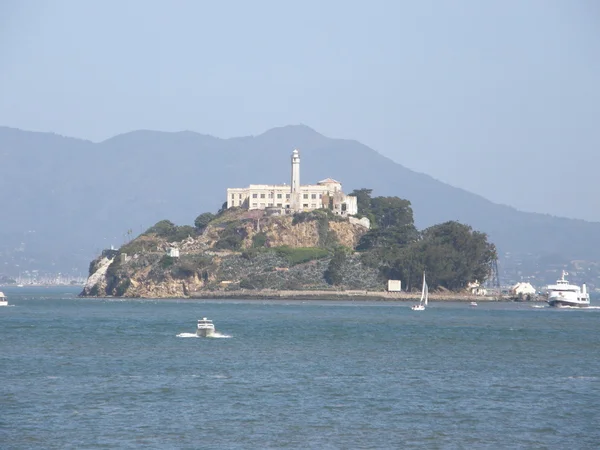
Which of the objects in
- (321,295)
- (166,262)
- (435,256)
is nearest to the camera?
(435,256)

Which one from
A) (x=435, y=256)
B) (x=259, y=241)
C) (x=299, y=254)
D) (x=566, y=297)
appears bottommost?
(x=566, y=297)

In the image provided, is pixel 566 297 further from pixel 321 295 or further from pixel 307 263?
pixel 307 263

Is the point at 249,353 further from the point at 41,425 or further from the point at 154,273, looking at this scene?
the point at 154,273

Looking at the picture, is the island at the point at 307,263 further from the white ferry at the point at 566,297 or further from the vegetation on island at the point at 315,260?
the white ferry at the point at 566,297

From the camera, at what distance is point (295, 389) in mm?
51438

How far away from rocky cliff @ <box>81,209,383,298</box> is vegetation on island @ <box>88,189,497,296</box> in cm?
16

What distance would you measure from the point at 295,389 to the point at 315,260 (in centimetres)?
13335

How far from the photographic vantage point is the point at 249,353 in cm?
6888

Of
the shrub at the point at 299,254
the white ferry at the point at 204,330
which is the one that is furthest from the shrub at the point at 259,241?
the white ferry at the point at 204,330

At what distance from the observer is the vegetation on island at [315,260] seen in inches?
7151

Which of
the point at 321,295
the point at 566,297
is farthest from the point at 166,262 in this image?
the point at 566,297

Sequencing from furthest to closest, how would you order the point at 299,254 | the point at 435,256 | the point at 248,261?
the point at 299,254 < the point at 248,261 < the point at 435,256

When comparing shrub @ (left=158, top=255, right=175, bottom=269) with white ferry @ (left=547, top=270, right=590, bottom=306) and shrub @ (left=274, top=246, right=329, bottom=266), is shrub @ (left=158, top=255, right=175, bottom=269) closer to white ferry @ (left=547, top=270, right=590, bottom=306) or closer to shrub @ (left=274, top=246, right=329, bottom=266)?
shrub @ (left=274, top=246, right=329, bottom=266)

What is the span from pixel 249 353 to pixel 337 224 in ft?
417
